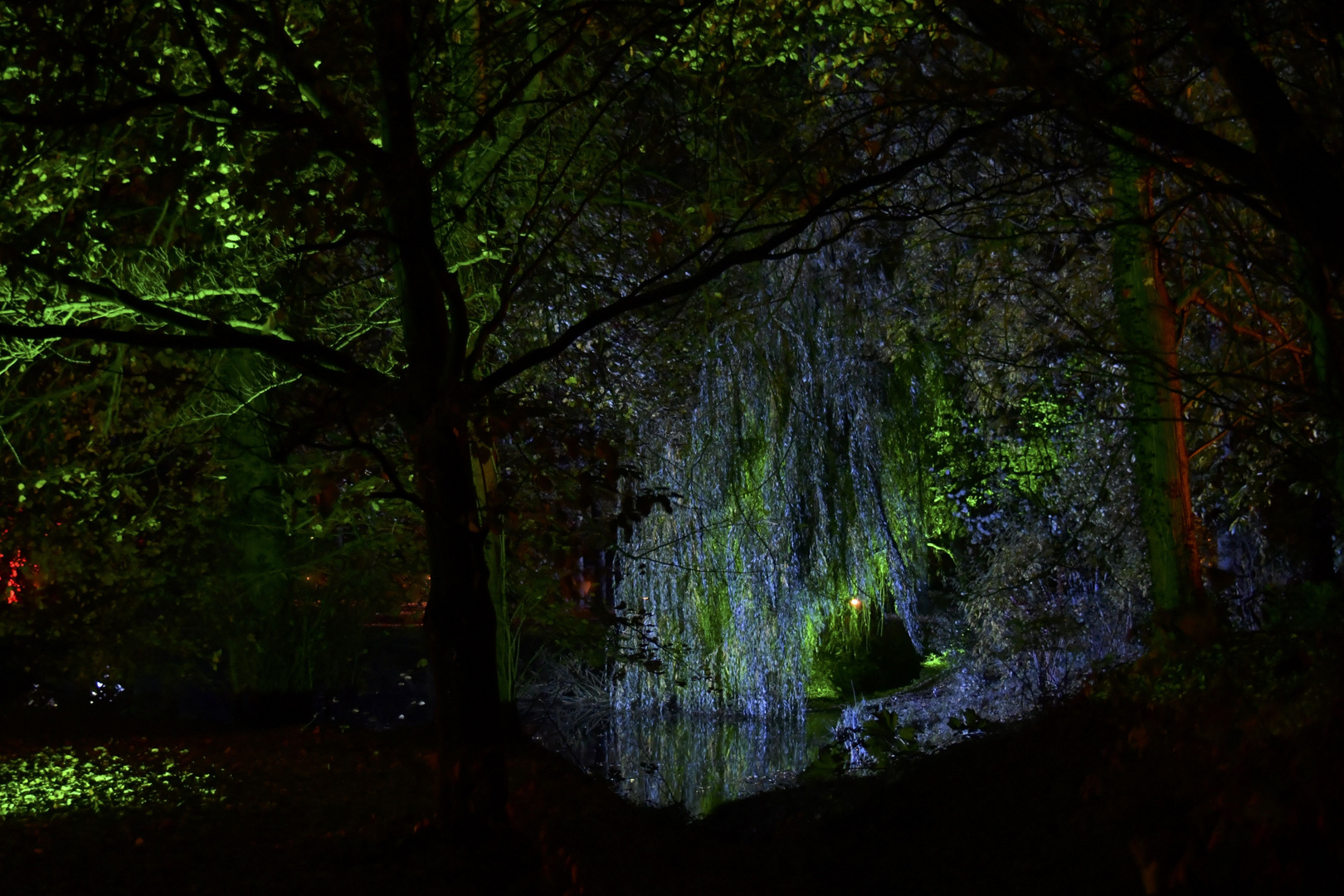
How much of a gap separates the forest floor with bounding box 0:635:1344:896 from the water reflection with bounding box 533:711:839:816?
141 centimetres

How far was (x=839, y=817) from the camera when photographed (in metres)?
6.55

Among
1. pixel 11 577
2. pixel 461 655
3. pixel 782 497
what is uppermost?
pixel 782 497

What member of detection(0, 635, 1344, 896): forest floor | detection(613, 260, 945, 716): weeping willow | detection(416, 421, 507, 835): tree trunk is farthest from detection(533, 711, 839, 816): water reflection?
detection(416, 421, 507, 835): tree trunk

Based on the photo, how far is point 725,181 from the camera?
7227 mm

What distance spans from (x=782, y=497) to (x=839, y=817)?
14.2ft

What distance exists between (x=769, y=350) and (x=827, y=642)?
3.99 metres

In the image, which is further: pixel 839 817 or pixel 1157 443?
pixel 1157 443

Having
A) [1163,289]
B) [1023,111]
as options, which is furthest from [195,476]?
[1163,289]

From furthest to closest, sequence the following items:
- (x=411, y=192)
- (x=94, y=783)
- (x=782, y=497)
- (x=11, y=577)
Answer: (x=782, y=497), (x=11, y=577), (x=94, y=783), (x=411, y=192)

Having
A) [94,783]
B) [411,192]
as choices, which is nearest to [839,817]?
[94,783]

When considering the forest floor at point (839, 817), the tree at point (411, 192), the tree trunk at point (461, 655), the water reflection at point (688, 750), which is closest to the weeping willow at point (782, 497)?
the water reflection at point (688, 750)

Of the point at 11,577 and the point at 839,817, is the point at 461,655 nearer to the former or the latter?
the point at 839,817

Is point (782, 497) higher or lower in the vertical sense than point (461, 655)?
higher

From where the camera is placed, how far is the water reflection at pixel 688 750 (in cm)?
937
